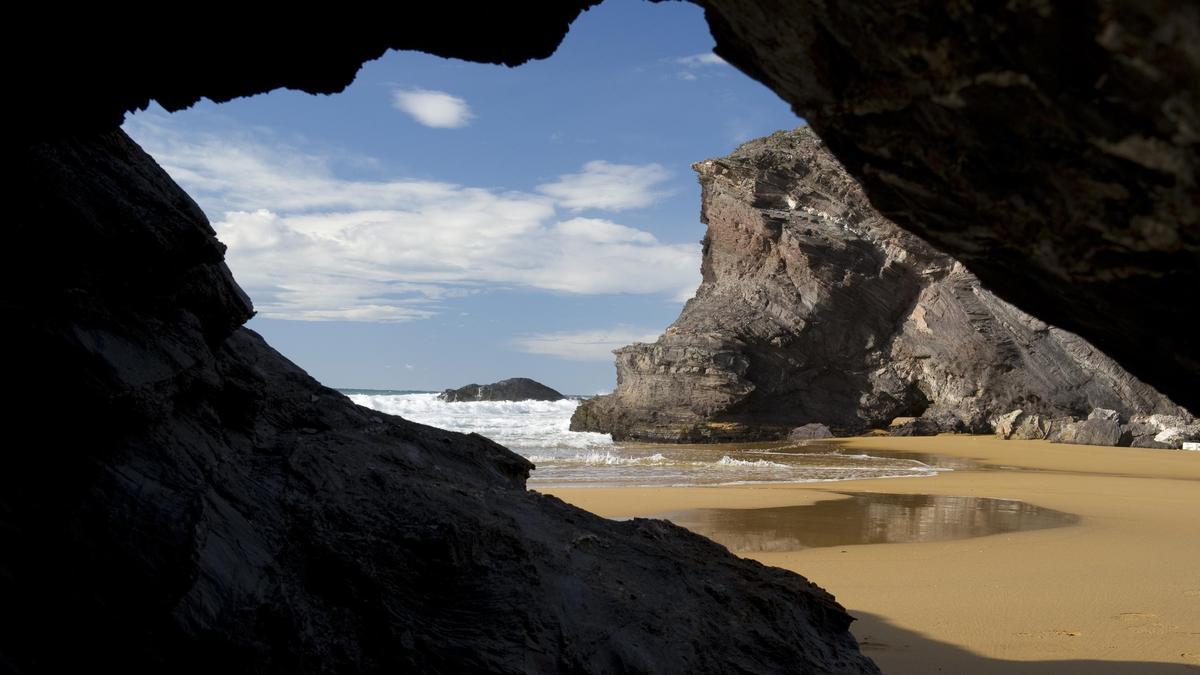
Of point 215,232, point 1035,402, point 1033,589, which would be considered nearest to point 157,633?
point 215,232

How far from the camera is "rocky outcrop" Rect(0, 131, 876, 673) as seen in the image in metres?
2.19

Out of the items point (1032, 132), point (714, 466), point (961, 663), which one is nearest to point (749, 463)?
point (714, 466)

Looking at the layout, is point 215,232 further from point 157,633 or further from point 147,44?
point 157,633

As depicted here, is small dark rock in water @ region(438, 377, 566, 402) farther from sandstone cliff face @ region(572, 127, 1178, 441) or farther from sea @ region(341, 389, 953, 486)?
sea @ region(341, 389, 953, 486)

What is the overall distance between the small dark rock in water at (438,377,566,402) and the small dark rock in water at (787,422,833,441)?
3200 centimetres

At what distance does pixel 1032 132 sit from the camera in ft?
5.22

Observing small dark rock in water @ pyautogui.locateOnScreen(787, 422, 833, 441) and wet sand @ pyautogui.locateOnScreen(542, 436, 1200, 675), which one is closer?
wet sand @ pyautogui.locateOnScreen(542, 436, 1200, 675)

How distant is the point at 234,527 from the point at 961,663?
11.5 feet

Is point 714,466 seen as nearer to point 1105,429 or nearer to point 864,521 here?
point 864,521

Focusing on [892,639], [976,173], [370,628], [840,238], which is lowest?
[892,639]

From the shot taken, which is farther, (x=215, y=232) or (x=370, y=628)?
(x=215, y=232)

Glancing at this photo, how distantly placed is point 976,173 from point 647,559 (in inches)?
85.4

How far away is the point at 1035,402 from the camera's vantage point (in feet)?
89.9

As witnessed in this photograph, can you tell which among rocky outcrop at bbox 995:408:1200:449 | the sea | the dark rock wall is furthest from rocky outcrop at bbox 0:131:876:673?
rocky outcrop at bbox 995:408:1200:449
